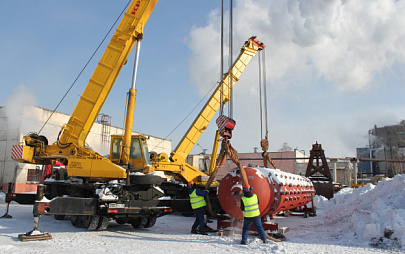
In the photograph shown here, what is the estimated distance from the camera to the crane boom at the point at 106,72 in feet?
33.6

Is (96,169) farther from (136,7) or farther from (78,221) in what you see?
(136,7)

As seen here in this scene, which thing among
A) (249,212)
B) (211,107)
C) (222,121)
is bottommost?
(249,212)

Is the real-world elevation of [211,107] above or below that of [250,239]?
above

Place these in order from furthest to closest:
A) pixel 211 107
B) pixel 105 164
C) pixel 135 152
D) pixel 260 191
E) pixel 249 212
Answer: pixel 211 107, pixel 135 152, pixel 105 164, pixel 260 191, pixel 249 212

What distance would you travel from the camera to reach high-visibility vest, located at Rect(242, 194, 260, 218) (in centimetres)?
724

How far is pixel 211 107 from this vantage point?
49.1 feet

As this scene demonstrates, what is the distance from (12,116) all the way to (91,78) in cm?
1775

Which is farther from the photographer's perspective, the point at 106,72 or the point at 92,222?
the point at 106,72

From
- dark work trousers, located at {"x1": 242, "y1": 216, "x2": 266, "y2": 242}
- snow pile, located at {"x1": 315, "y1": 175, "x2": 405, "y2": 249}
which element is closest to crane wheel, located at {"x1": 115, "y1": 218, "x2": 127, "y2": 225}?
dark work trousers, located at {"x1": 242, "y1": 216, "x2": 266, "y2": 242}

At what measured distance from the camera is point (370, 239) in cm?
721

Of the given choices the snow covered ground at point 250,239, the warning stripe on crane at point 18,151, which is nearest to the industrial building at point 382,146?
the snow covered ground at point 250,239

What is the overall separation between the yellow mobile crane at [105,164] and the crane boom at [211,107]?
2450 mm

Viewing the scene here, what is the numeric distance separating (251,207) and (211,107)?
8217mm

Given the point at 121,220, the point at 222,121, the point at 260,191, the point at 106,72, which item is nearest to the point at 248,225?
the point at 260,191
